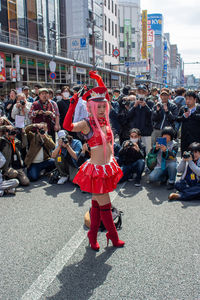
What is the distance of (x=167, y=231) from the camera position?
3.79 meters

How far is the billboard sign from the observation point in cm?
10950

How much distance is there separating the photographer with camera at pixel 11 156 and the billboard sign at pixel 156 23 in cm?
11396

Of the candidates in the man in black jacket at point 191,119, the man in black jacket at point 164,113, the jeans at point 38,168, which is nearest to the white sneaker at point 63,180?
the jeans at point 38,168

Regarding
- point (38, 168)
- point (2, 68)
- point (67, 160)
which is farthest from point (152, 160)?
point (2, 68)

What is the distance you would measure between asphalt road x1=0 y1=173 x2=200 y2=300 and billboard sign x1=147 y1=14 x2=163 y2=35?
11542 cm

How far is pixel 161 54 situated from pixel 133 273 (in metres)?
116

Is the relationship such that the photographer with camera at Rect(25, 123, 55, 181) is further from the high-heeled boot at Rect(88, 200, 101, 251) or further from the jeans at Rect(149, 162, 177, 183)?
the high-heeled boot at Rect(88, 200, 101, 251)

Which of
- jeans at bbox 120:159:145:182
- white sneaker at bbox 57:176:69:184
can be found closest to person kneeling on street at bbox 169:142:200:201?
jeans at bbox 120:159:145:182

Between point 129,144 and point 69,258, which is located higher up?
point 129,144

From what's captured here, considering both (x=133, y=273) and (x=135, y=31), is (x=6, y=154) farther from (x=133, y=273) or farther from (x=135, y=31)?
(x=135, y=31)

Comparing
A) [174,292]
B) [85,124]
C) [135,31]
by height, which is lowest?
[174,292]

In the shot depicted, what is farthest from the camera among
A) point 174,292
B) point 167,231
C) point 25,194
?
point 25,194

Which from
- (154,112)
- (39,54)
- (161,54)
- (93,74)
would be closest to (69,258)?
(93,74)

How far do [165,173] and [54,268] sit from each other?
3516 millimetres
